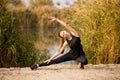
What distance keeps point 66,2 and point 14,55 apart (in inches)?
110

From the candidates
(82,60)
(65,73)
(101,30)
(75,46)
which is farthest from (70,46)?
(101,30)

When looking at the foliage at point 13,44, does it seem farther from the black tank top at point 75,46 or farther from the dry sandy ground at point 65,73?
the black tank top at point 75,46

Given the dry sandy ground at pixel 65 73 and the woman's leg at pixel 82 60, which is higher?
the woman's leg at pixel 82 60

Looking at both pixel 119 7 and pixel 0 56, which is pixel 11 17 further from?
pixel 119 7

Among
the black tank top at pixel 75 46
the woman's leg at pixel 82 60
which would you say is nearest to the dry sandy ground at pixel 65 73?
the woman's leg at pixel 82 60

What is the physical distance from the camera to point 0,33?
8.65m

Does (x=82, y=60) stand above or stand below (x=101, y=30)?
below

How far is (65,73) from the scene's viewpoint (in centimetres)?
725

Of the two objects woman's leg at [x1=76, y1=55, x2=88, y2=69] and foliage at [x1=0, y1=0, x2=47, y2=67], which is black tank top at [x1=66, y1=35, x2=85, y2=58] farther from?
foliage at [x1=0, y1=0, x2=47, y2=67]

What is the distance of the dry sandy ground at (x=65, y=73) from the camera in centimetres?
684

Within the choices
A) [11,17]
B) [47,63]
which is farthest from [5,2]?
[47,63]

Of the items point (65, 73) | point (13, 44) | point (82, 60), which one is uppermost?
point (13, 44)

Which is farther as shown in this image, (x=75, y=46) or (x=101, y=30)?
(x=101, y=30)

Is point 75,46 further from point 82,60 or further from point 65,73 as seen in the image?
point 65,73
